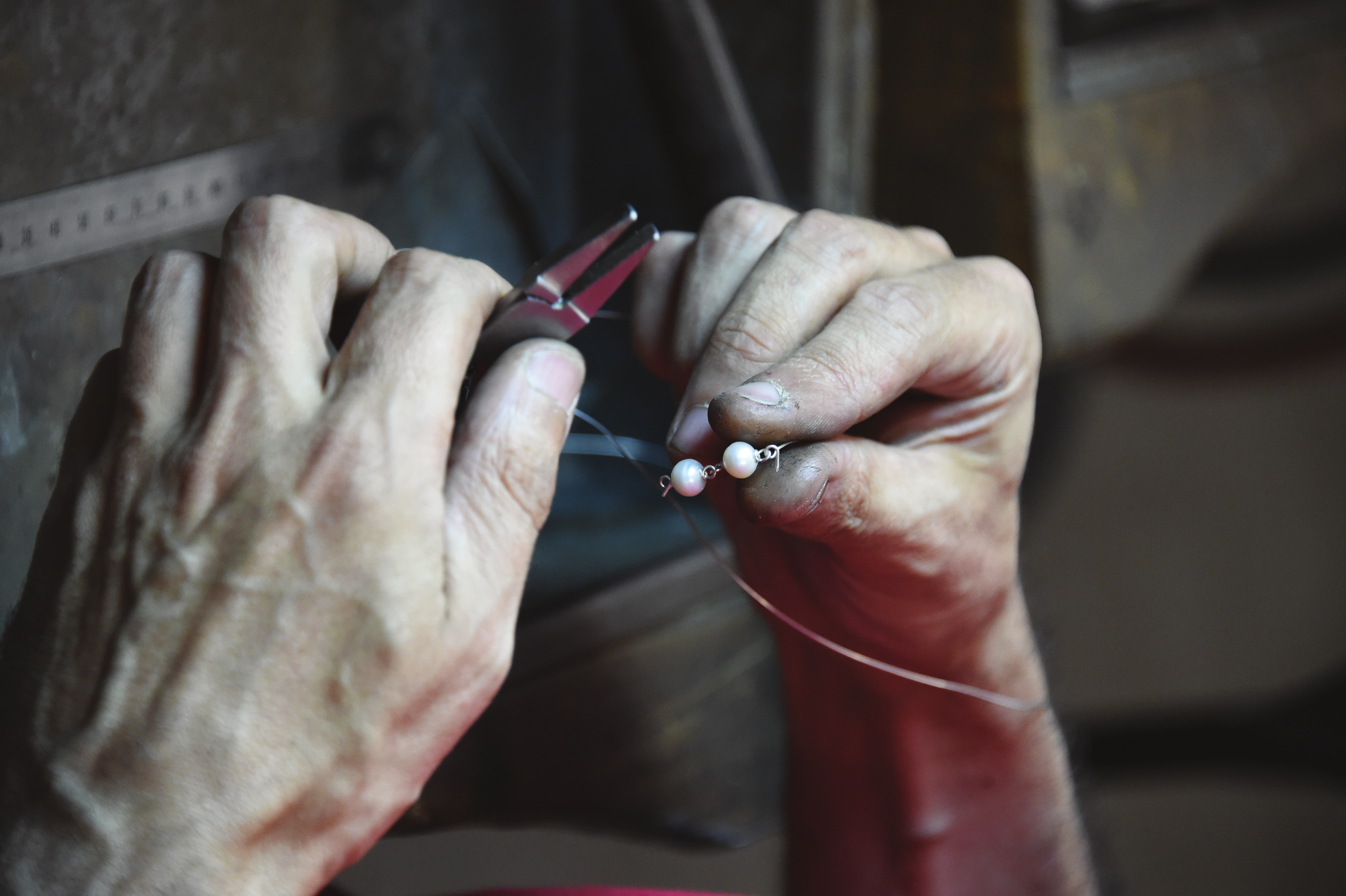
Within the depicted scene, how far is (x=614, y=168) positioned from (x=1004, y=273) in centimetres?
63

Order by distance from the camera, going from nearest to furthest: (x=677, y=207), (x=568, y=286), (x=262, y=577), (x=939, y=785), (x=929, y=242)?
(x=262, y=577), (x=568, y=286), (x=929, y=242), (x=939, y=785), (x=677, y=207)

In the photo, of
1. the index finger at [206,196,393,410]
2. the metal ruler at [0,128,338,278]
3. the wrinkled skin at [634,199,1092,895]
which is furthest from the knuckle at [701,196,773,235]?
the metal ruler at [0,128,338,278]

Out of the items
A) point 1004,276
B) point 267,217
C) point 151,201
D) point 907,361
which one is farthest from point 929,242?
point 151,201

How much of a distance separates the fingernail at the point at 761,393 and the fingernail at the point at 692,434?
0.04 metres

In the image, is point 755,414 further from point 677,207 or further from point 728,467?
point 677,207

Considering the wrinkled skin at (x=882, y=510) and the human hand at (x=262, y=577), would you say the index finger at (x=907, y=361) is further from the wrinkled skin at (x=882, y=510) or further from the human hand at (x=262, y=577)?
the human hand at (x=262, y=577)

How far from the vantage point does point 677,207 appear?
113 centimetres

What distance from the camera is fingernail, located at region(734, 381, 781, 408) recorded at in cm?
47

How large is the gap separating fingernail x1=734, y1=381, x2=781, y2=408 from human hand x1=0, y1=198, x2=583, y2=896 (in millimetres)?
111

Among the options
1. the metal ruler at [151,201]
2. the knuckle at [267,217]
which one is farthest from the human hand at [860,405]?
the metal ruler at [151,201]

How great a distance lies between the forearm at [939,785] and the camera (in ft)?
2.68

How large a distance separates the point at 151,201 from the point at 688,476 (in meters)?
0.48

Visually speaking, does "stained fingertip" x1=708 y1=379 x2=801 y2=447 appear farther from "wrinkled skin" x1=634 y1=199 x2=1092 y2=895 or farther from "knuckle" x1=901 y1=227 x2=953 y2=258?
"knuckle" x1=901 y1=227 x2=953 y2=258

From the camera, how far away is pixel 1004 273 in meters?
0.65
